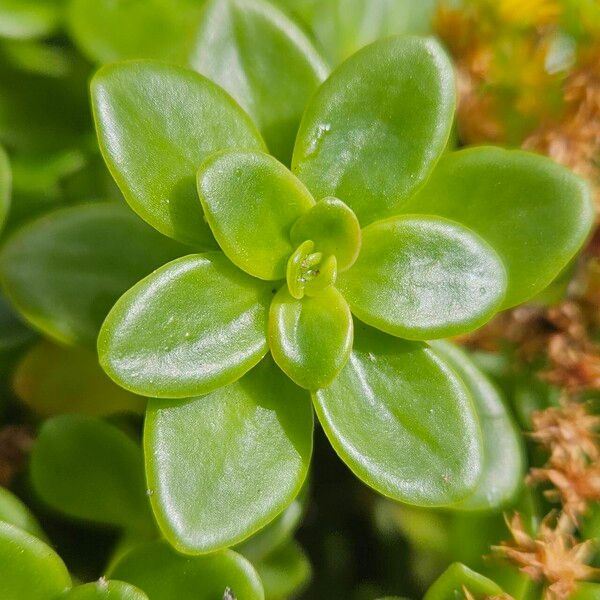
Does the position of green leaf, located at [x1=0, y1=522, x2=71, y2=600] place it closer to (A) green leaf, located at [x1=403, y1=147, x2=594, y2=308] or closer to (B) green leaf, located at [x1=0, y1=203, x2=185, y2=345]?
(B) green leaf, located at [x1=0, y1=203, x2=185, y2=345]

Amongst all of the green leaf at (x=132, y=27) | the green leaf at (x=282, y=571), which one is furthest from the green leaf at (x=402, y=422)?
the green leaf at (x=132, y=27)

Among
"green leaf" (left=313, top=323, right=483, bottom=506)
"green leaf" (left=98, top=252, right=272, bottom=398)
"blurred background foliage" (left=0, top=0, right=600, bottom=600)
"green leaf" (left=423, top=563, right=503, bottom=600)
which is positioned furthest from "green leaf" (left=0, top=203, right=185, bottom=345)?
"green leaf" (left=423, top=563, right=503, bottom=600)

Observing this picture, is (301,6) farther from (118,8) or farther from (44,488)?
(44,488)

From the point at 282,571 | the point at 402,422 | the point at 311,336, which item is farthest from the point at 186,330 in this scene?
the point at 282,571

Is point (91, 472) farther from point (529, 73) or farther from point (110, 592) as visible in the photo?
point (529, 73)

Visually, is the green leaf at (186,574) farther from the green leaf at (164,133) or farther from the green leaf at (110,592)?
the green leaf at (164,133)

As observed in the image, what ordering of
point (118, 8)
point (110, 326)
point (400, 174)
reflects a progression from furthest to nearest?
point (118, 8)
point (400, 174)
point (110, 326)

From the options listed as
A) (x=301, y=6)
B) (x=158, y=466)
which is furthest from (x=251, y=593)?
(x=301, y=6)
